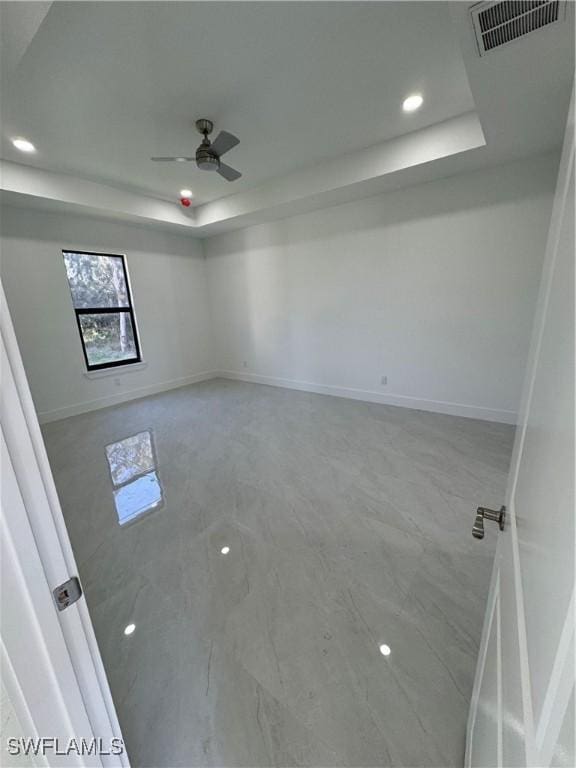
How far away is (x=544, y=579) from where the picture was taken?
14.0 inches

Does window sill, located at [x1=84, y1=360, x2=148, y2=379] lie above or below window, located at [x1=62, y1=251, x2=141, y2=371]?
below

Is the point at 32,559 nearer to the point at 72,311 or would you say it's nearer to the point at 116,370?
the point at 72,311

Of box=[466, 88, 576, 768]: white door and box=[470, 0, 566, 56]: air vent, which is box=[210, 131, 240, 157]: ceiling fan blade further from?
box=[466, 88, 576, 768]: white door

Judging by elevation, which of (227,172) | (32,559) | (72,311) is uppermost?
(227,172)

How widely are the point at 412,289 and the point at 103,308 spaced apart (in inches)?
174

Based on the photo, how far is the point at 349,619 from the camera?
4.54ft

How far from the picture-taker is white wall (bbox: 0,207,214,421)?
380 cm

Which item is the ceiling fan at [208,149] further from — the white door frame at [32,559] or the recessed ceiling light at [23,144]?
the white door frame at [32,559]

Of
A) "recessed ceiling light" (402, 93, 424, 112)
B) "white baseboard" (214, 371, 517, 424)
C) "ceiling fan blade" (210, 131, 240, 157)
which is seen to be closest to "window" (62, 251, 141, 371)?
"white baseboard" (214, 371, 517, 424)

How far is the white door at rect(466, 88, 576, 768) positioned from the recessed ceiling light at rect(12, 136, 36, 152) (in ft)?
13.5

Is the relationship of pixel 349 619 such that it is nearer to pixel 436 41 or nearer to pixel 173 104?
pixel 436 41

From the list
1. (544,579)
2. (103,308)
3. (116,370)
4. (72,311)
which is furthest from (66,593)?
(103,308)

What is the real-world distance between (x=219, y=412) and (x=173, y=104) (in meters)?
3.18

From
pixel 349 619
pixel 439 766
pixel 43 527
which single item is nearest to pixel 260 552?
pixel 349 619
